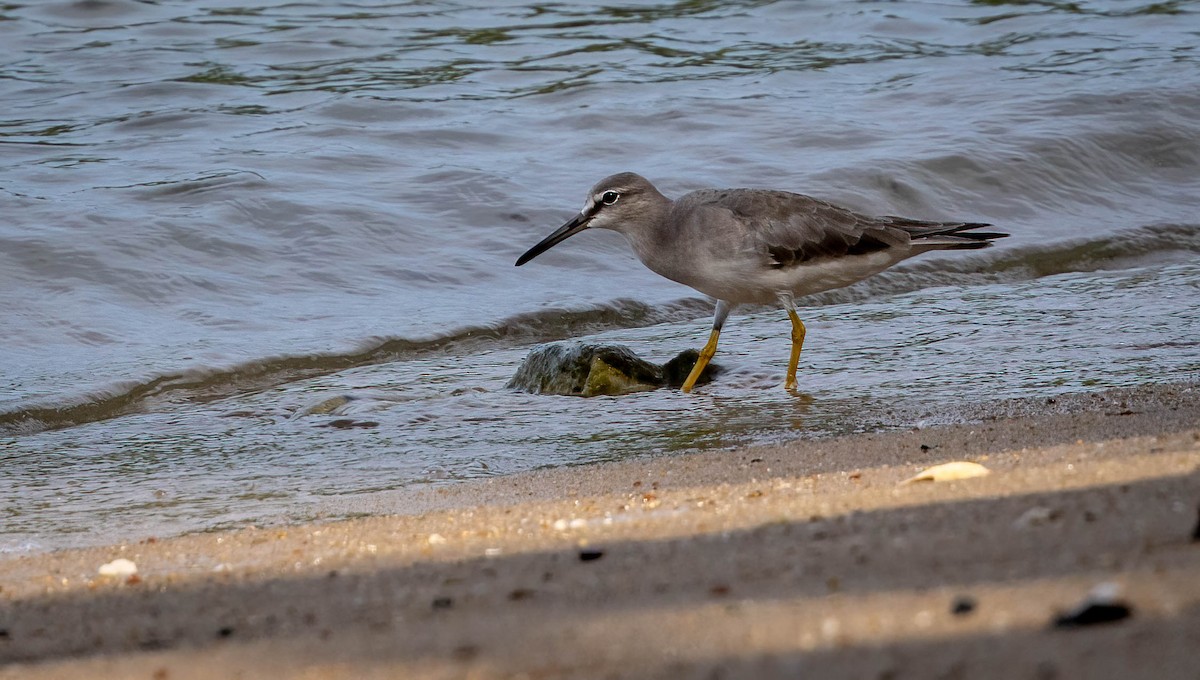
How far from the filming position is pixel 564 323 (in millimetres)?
7934

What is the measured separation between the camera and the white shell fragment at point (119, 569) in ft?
11.8

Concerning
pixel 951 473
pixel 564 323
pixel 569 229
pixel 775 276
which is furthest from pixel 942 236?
pixel 951 473

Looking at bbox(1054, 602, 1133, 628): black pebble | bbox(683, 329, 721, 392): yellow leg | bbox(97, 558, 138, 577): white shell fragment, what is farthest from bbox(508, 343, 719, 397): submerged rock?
bbox(1054, 602, 1133, 628): black pebble

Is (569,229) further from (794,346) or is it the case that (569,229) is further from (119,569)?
(119,569)

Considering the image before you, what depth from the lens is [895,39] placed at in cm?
1483

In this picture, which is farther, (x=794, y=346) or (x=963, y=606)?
(x=794, y=346)

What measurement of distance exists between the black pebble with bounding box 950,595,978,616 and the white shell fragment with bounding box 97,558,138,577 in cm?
219

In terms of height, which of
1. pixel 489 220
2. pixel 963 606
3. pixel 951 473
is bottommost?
pixel 489 220

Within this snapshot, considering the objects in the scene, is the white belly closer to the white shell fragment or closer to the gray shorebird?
the gray shorebird

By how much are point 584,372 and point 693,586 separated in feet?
12.0

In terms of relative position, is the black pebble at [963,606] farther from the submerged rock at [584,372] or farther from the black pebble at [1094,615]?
the submerged rock at [584,372]

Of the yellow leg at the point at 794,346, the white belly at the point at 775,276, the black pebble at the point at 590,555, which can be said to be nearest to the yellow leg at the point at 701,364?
the white belly at the point at 775,276

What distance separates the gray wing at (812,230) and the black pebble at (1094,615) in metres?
4.56

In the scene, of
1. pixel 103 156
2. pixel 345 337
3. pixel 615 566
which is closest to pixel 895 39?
pixel 103 156
